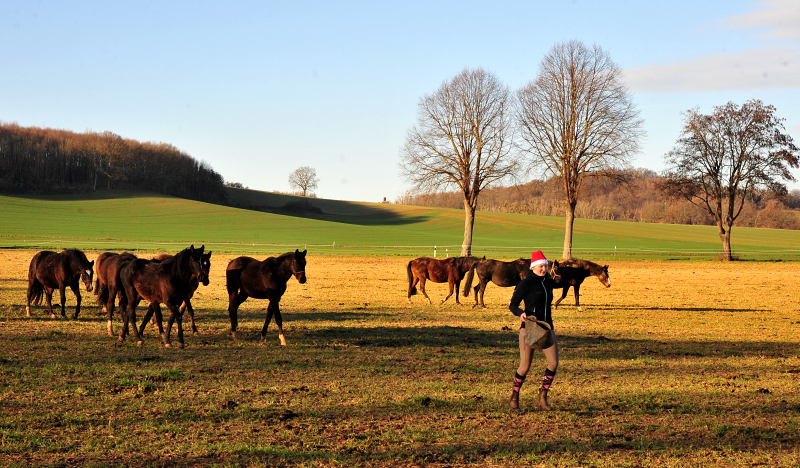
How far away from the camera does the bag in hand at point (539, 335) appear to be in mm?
7500

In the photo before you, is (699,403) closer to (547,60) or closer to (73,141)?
(547,60)

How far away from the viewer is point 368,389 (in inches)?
352

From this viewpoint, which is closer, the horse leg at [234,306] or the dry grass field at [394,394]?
the dry grass field at [394,394]

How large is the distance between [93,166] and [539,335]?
116 metres

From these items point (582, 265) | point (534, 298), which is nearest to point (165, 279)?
point (534, 298)

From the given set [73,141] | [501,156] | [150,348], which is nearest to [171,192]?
[73,141]

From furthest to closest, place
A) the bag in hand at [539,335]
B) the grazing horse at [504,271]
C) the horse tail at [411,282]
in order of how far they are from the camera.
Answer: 1. the horse tail at [411,282]
2. the grazing horse at [504,271]
3. the bag in hand at [539,335]

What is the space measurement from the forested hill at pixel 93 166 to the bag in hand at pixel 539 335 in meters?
109

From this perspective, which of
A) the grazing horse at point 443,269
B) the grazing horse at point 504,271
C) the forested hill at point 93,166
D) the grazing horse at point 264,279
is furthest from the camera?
the forested hill at point 93,166

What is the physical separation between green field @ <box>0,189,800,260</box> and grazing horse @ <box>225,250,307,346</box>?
36.0 m

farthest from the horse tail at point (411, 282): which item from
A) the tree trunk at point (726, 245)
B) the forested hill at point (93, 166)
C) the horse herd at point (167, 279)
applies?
the forested hill at point (93, 166)

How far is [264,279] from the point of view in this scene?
12.9 meters

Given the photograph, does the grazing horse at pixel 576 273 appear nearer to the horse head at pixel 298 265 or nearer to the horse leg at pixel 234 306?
the horse head at pixel 298 265

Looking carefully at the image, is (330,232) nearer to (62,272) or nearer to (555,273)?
(555,273)
